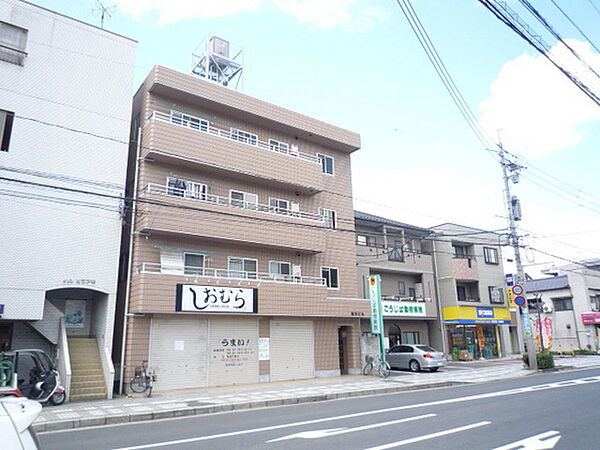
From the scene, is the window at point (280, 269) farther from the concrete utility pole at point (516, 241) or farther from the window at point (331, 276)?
the concrete utility pole at point (516, 241)

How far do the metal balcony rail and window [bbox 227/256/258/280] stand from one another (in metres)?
5.75

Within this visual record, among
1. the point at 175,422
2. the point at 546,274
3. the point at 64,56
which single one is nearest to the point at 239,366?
the point at 175,422

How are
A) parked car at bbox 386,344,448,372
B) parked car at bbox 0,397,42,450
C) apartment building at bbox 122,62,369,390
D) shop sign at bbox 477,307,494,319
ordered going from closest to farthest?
1. parked car at bbox 0,397,42,450
2. apartment building at bbox 122,62,369,390
3. parked car at bbox 386,344,448,372
4. shop sign at bbox 477,307,494,319

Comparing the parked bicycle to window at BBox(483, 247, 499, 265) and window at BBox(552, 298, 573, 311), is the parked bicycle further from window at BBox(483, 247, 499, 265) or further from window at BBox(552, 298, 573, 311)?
window at BBox(552, 298, 573, 311)

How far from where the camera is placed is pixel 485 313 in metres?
33.9

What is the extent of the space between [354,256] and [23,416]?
24041mm

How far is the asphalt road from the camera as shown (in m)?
8.13

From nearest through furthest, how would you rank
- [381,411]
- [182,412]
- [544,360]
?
[381,411] < [182,412] < [544,360]

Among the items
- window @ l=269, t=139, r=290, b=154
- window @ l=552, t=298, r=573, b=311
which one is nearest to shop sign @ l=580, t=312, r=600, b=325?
window @ l=552, t=298, r=573, b=311

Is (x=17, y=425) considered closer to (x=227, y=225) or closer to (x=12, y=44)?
(x=227, y=225)

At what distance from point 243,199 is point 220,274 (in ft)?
13.4

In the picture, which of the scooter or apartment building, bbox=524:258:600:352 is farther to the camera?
apartment building, bbox=524:258:600:352

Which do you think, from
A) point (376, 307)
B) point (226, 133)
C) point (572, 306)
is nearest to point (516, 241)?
point (376, 307)

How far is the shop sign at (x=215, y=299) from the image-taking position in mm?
18141
